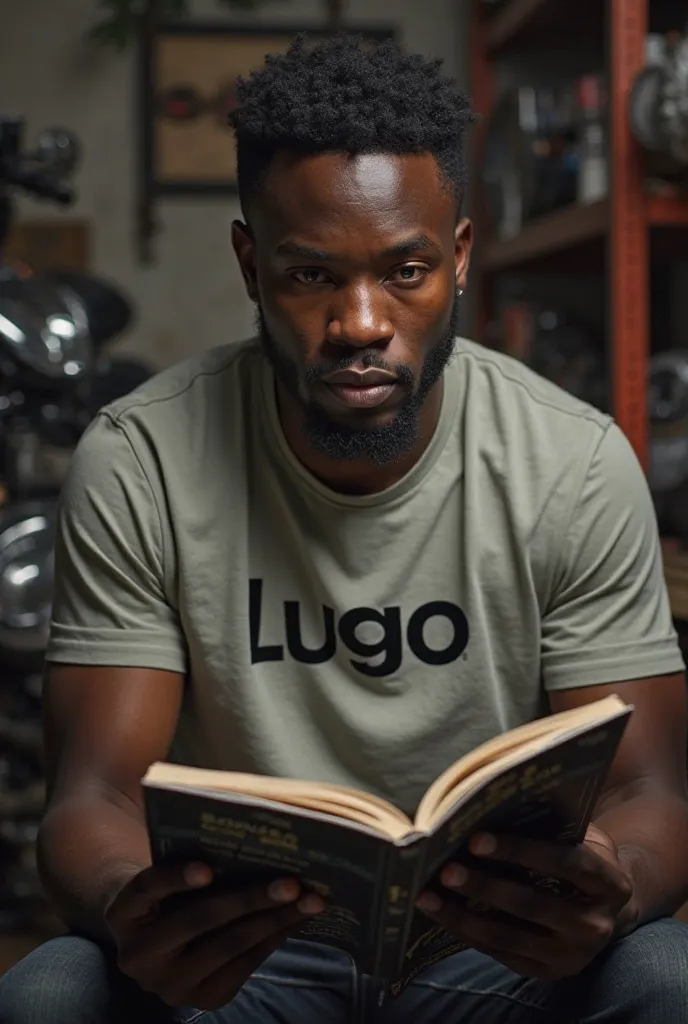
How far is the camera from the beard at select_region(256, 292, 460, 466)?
108 cm

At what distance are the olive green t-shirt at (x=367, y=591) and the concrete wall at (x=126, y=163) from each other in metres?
1.69

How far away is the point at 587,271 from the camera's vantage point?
2.84 meters

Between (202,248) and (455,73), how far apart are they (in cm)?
63

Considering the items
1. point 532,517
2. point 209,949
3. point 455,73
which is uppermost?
point 455,73

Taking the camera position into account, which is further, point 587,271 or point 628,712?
point 587,271

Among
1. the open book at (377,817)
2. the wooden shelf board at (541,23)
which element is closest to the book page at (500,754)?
the open book at (377,817)

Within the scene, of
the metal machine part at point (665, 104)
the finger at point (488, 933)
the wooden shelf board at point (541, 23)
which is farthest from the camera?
the wooden shelf board at point (541, 23)

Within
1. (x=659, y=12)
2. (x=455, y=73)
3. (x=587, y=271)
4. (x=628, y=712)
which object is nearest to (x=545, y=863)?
(x=628, y=712)

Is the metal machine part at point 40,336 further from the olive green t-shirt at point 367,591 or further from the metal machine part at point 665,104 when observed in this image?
the metal machine part at point 665,104

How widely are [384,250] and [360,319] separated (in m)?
0.06

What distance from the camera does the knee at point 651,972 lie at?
3.11ft

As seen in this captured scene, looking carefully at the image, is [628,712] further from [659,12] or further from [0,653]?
[659,12]

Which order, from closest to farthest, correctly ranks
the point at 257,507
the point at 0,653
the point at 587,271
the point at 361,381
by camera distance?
the point at 361,381 < the point at 257,507 < the point at 0,653 < the point at 587,271

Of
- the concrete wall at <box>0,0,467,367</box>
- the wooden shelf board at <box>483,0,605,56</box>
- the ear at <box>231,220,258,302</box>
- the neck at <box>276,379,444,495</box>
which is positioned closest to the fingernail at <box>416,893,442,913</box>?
the neck at <box>276,379,444,495</box>
